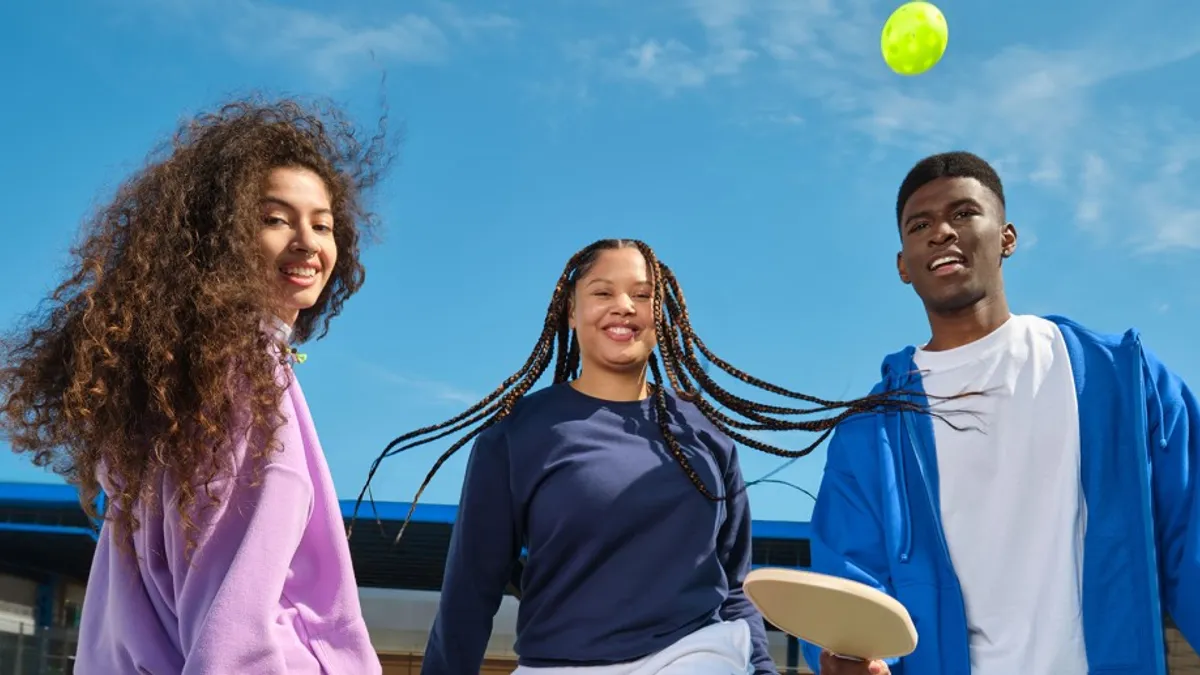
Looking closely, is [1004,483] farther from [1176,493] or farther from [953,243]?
[953,243]

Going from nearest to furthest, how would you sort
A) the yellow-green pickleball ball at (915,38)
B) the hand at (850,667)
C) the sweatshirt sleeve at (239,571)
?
the sweatshirt sleeve at (239,571), the hand at (850,667), the yellow-green pickleball ball at (915,38)

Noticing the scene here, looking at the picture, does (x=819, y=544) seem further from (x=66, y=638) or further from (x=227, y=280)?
(x=66, y=638)

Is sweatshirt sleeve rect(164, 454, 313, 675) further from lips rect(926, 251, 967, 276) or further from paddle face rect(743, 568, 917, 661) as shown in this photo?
lips rect(926, 251, 967, 276)

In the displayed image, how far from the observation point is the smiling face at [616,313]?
4.17 meters

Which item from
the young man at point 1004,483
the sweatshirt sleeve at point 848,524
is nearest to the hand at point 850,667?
the young man at point 1004,483

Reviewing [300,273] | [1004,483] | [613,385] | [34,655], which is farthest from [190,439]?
[34,655]

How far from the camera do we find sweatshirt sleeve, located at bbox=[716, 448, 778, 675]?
393 cm

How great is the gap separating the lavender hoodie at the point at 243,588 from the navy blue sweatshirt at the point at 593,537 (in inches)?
35.6

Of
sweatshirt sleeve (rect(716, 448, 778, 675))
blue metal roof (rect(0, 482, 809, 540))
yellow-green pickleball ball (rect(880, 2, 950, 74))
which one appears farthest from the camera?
blue metal roof (rect(0, 482, 809, 540))

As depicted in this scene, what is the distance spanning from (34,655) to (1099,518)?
48.6 feet

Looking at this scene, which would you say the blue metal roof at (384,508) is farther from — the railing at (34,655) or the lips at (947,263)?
the lips at (947,263)

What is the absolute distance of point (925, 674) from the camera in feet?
12.7

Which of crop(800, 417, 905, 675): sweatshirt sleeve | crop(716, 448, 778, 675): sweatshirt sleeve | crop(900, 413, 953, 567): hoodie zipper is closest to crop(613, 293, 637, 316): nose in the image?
crop(716, 448, 778, 675): sweatshirt sleeve

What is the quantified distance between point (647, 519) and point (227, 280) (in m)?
1.50
